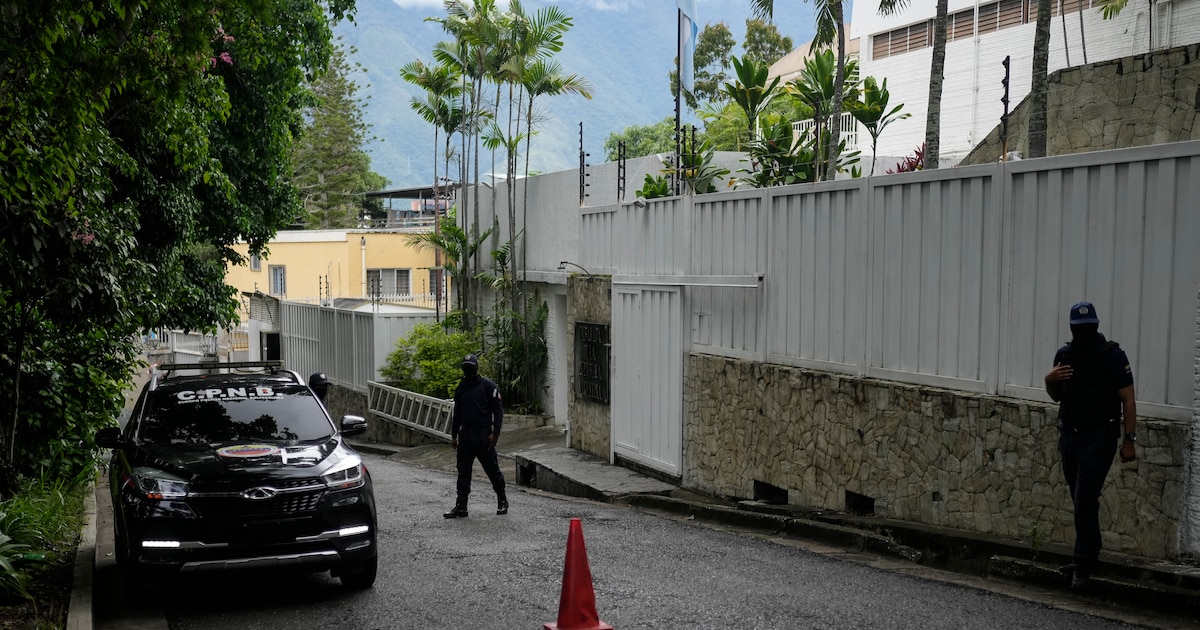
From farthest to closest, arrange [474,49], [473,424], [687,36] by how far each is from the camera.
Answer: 1. [474,49]
2. [687,36]
3. [473,424]

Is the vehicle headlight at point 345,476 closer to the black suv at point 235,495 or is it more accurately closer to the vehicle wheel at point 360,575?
the black suv at point 235,495

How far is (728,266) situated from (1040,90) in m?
4.34

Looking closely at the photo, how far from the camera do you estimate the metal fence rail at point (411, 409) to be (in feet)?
76.9

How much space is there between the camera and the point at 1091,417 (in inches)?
290

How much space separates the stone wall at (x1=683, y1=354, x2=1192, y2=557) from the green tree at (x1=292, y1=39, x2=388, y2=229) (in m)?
58.9

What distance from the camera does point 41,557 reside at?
8555 millimetres

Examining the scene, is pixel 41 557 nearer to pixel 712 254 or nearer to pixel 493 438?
pixel 493 438

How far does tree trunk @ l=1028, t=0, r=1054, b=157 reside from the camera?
1298 cm

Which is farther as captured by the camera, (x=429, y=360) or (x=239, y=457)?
(x=429, y=360)

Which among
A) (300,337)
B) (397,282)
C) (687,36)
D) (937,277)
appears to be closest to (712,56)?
(397,282)

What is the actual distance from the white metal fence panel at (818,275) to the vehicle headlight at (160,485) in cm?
656

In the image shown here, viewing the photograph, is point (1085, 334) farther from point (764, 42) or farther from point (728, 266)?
point (764, 42)

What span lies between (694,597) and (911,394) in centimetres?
340

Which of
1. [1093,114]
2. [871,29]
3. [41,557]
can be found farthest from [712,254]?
[871,29]
